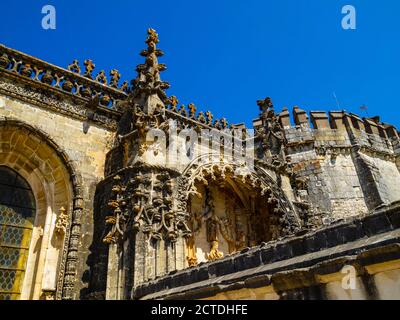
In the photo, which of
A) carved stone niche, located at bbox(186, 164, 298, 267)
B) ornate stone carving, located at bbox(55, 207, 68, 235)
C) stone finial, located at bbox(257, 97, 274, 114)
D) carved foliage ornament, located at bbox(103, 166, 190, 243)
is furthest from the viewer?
stone finial, located at bbox(257, 97, 274, 114)

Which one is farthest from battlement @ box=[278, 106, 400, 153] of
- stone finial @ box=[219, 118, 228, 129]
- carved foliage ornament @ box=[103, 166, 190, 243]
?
carved foliage ornament @ box=[103, 166, 190, 243]

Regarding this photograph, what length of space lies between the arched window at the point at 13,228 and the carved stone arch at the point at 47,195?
0.39 feet

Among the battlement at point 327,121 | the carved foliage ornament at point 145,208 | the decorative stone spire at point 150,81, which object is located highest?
the battlement at point 327,121

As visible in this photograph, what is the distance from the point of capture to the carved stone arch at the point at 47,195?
7.02 metres

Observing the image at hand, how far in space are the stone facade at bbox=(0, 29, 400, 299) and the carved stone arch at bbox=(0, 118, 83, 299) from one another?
23 mm

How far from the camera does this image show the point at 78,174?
7969 mm

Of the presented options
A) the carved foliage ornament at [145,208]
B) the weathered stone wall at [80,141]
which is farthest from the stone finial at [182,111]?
the carved foliage ornament at [145,208]

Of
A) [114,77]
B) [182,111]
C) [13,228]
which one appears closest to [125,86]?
[114,77]

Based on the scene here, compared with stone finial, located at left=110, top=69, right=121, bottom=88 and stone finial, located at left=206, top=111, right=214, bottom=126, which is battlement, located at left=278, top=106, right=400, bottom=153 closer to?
stone finial, located at left=206, top=111, right=214, bottom=126

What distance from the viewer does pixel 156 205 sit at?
7027 millimetres

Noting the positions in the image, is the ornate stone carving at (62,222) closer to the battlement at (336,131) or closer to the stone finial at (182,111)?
the stone finial at (182,111)

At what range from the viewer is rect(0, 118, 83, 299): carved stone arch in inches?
276

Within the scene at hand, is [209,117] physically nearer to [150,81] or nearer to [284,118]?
[150,81]
